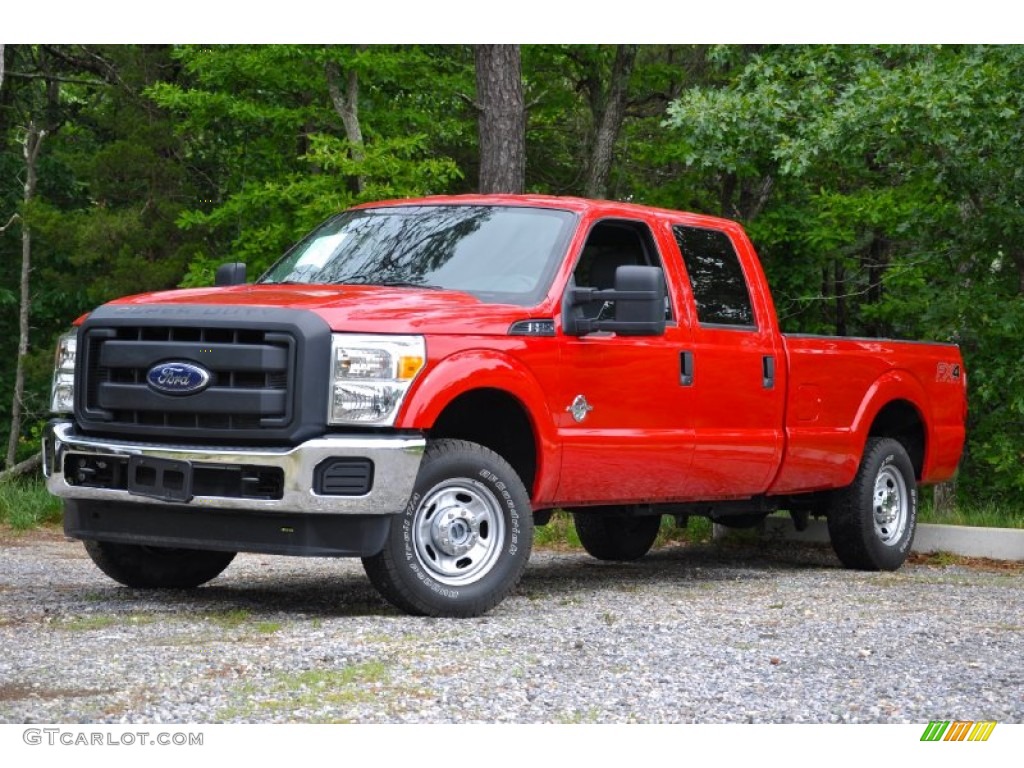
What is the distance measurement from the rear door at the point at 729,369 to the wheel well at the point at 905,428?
5.76 ft

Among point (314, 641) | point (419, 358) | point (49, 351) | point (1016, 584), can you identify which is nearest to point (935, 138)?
point (1016, 584)

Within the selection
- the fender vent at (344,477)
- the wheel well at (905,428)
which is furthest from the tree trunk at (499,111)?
the fender vent at (344,477)

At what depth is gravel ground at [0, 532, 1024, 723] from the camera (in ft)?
18.2

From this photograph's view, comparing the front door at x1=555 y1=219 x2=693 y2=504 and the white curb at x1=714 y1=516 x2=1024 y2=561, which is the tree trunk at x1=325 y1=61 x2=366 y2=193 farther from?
the front door at x1=555 y1=219 x2=693 y2=504

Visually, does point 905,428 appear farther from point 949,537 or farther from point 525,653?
point 525,653

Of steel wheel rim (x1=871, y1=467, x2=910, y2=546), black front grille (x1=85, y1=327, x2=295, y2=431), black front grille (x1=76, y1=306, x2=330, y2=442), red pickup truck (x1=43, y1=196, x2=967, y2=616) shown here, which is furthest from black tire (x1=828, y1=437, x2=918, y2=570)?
black front grille (x1=85, y1=327, x2=295, y2=431)

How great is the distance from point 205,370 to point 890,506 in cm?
570

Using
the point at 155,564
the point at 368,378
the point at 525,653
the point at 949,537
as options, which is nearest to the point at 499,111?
the point at 949,537

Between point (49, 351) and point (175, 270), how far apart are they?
261 cm

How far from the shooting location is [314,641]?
690 centimetres

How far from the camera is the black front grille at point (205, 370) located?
7508 millimetres

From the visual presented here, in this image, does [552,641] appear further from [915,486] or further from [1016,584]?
[915,486]

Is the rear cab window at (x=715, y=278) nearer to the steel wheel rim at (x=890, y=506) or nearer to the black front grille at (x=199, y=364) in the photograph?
the steel wheel rim at (x=890, y=506)

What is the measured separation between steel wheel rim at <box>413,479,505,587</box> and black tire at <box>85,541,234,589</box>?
1.43 m
